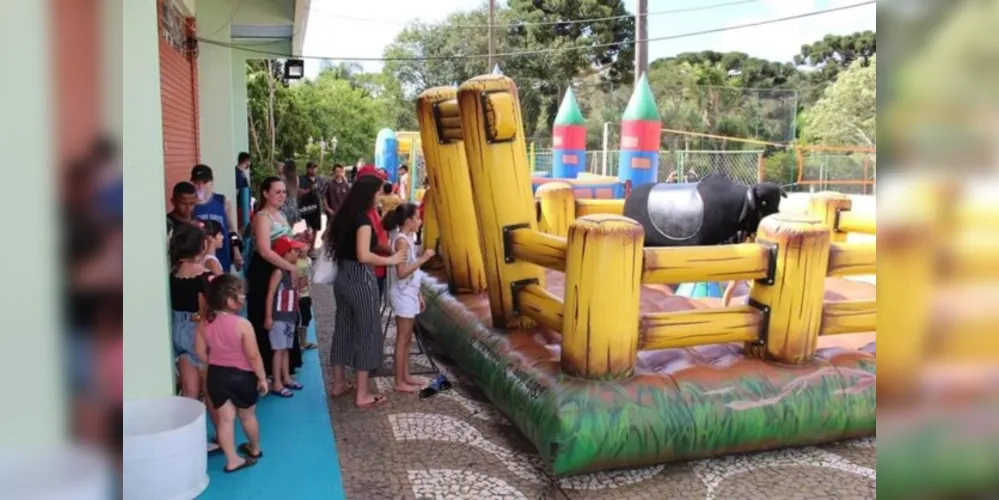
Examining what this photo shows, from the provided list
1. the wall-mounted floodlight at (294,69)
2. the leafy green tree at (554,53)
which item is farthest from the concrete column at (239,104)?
the leafy green tree at (554,53)

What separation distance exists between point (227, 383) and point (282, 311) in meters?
1.16

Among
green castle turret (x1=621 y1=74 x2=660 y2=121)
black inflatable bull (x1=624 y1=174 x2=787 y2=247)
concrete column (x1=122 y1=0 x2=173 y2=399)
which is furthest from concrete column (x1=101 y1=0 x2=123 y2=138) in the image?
green castle turret (x1=621 y1=74 x2=660 y2=121)

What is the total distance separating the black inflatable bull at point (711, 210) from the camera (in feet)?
16.2

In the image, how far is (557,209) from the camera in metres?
6.05

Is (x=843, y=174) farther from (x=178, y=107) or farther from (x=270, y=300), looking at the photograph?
(x=270, y=300)

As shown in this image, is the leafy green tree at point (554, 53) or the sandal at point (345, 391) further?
the leafy green tree at point (554, 53)

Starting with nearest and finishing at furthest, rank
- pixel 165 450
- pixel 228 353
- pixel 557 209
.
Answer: pixel 165 450, pixel 228 353, pixel 557 209

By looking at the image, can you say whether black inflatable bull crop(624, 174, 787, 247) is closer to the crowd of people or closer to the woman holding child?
the crowd of people

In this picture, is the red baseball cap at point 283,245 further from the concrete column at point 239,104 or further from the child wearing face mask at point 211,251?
the concrete column at point 239,104

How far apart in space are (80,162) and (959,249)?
0.67 metres

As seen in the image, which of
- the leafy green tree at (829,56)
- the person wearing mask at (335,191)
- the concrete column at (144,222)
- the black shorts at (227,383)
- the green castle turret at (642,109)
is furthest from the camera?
the leafy green tree at (829,56)

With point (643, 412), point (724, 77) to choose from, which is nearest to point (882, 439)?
point (643, 412)

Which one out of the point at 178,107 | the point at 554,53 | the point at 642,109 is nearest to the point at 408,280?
the point at 178,107

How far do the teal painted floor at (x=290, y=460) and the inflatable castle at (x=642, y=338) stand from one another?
0.96 m
